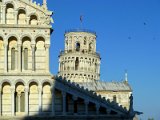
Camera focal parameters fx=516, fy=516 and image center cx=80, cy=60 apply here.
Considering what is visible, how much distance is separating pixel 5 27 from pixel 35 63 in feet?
10.2

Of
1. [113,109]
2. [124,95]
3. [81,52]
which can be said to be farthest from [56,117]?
[81,52]

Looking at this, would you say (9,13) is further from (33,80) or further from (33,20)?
(33,80)

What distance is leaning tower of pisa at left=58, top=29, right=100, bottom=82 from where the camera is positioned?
77562mm

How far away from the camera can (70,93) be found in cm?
3425

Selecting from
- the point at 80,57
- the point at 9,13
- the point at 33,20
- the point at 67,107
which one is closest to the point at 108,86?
the point at 80,57

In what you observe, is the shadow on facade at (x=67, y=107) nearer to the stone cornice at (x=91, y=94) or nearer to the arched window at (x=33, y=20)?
the stone cornice at (x=91, y=94)

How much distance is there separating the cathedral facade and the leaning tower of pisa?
137ft

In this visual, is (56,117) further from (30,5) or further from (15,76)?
(30,5)

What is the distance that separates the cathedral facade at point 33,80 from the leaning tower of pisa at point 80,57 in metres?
41.8

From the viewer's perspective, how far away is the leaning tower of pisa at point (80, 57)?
77562 mm

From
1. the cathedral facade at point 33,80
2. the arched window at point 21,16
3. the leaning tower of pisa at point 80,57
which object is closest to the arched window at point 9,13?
the cathedral facade at point 33,80

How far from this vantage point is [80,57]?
255 feet

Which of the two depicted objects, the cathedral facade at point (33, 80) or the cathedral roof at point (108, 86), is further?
the cathedral roof at point (108, 86)

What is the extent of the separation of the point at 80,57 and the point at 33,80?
4393cm
